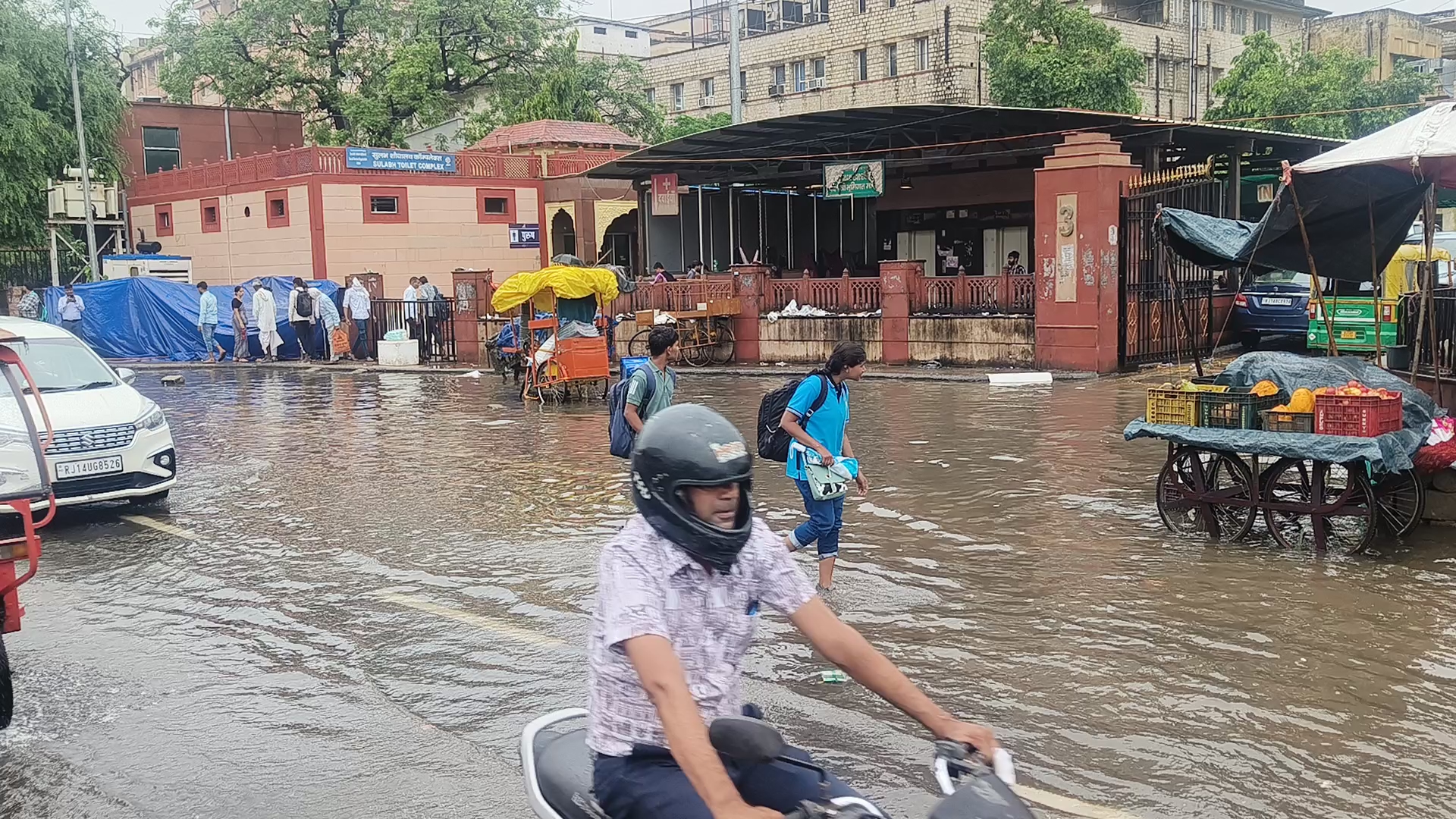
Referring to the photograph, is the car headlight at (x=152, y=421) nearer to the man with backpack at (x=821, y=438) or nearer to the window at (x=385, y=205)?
the man with backpack at (x=821, y=438)

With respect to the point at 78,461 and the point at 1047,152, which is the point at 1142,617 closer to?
the point at 78,461

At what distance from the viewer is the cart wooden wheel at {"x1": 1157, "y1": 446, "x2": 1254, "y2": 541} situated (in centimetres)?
852

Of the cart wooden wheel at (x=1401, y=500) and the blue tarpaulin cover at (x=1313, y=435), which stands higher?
the blue tarpaulin cover at (x=1313, y=435)

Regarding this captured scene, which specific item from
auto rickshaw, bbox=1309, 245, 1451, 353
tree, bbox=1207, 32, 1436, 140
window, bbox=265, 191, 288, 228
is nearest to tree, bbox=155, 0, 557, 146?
window, bbox=265, 191, 288, 228

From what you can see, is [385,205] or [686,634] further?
[385,205]

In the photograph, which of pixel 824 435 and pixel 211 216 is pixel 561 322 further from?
pixel 211 216

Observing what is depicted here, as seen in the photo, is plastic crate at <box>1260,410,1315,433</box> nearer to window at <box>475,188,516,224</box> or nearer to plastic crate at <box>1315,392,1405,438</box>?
plastic crate at <box>1315,392,1405,438</box>

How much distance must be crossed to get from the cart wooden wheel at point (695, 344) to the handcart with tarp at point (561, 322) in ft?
16.6

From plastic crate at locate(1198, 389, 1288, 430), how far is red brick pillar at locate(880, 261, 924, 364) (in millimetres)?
13503

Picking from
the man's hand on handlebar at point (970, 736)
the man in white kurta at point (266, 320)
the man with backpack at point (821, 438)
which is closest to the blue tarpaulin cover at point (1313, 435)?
the man with backpack at point (821, 438)

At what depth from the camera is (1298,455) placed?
795 cm

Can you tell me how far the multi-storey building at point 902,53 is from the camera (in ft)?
172

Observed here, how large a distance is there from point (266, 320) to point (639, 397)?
72.5ft

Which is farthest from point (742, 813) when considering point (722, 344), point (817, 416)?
point (722, 344)
